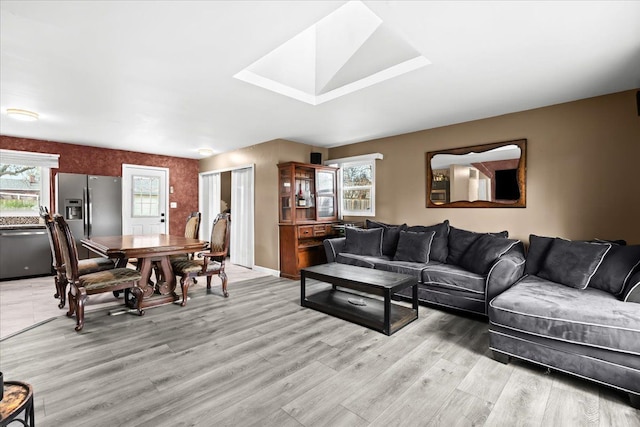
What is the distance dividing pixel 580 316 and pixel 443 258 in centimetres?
194

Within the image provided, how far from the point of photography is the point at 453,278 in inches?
131

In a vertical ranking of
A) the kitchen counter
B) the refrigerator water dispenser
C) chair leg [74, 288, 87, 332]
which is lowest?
chair leg [74, 288, 87, 332]

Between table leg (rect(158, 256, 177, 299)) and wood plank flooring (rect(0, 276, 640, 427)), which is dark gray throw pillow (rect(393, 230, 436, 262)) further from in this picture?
table leg (rect(158, 256, 177, 299))

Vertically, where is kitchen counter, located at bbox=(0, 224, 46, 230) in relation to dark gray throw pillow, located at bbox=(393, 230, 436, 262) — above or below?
above

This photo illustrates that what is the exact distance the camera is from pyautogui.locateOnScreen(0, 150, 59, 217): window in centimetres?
512

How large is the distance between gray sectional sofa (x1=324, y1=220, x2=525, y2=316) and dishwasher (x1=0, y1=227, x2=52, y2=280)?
4872mm

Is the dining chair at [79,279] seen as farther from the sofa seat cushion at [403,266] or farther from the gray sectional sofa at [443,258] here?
the sofa seat cushion at [403,266]

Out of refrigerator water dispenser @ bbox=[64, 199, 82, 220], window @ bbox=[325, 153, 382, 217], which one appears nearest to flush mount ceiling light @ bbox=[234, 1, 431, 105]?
window @ bbox=[325, 153, 382, 217]

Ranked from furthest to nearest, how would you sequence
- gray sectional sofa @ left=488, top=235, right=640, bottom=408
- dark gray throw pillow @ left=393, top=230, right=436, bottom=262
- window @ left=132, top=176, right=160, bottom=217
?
window @ left=132, top=176, right=160, bottom=217 → dark gray throw pillow @ left=393, top=230, right=436, bottom=262 → gray sectional sofa @ left=488, top=235, right=640, bottom=408

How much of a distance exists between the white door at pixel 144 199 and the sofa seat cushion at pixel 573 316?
21.8 feet

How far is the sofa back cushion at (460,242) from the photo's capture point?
149 inches

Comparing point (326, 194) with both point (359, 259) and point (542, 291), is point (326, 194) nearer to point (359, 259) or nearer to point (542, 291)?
point (359, 259)

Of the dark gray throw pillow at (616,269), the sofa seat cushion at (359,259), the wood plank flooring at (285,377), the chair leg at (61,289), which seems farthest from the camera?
the sofa seat cushion at (359,259)

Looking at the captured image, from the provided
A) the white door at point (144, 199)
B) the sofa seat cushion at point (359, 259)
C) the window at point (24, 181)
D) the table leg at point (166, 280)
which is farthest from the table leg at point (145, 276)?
the window at point (24, 181)
